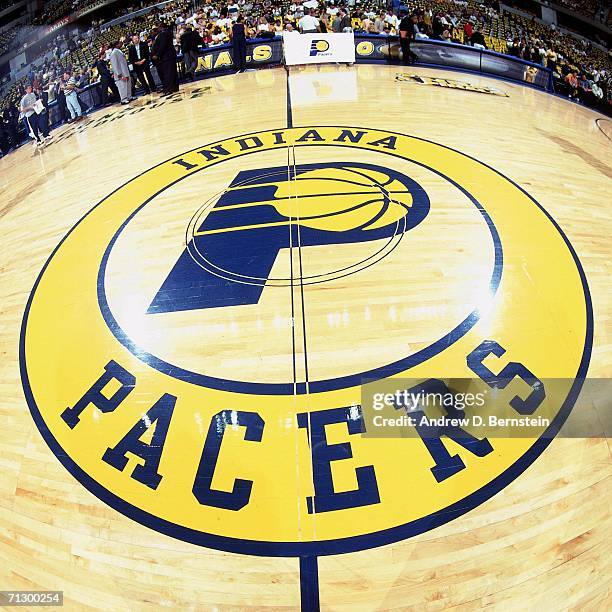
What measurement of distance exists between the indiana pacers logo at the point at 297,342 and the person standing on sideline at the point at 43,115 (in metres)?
5.10

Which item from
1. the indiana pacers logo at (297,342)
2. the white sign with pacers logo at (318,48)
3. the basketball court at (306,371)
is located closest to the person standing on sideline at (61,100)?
the basketball court at (306,371)

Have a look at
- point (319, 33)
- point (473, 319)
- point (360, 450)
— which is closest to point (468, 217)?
point (473, 319)

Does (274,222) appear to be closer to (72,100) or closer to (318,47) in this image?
(72,100)

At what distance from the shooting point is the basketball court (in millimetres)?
3068

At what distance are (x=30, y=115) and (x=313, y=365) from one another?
926 cm

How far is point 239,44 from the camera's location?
1264 cm

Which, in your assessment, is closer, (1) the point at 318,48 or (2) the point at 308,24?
(1) the point at 318,48

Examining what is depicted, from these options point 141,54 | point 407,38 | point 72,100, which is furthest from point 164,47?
point 407,38

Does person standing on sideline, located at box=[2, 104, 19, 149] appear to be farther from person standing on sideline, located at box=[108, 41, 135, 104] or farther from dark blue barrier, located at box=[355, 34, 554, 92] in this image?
dark blue barrier, located at box=[355, 34, 554, 92]

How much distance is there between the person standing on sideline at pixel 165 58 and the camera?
36.5ft

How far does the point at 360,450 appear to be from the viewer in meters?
3.59

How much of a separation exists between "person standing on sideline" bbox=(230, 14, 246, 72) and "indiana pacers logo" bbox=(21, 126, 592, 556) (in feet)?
23.2

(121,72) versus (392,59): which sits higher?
(121,72)

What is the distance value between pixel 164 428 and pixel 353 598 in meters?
1.82
